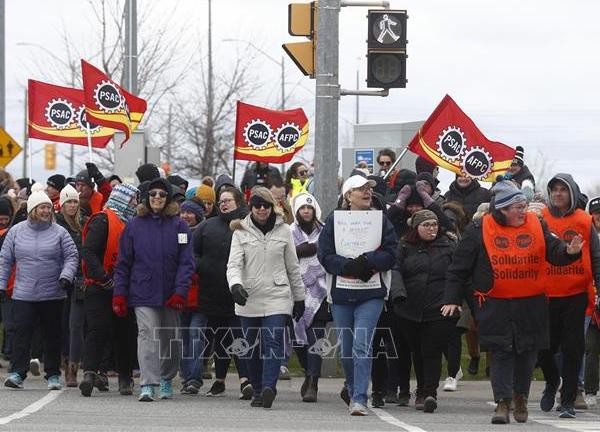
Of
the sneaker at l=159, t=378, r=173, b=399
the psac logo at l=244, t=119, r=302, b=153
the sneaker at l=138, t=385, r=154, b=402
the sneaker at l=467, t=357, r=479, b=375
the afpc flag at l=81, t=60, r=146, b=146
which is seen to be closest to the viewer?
the sneaker at l=138, t=385, r=154, b=402

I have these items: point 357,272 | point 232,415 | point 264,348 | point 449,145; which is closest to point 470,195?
point 449,145

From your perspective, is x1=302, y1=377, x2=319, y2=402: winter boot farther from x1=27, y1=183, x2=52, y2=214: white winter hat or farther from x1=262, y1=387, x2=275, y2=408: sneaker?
x1=27, y1=183, x2=52, y2=214: white winter hat

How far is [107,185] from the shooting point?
1861 centimetres

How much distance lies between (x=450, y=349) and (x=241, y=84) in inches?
1359

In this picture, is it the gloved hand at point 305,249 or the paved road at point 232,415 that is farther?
the gloved hand at point 305,249

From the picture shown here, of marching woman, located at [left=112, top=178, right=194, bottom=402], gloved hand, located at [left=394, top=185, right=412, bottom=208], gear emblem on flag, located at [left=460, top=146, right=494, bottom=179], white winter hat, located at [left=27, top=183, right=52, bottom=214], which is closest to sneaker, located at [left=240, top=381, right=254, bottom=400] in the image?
marching woman, located at [left=112, top=178, right=194, bottom=402]

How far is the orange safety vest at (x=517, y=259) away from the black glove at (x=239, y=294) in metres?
2.22

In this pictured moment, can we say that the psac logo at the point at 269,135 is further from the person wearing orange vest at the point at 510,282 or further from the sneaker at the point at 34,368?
the person wearing orange vest at the point at 510,282

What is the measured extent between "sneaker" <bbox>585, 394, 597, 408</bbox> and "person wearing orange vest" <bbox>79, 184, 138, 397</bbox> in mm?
4388

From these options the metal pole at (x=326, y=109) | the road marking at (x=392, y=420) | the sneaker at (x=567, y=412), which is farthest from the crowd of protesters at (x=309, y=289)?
the metal pole at (x=326, y=109)

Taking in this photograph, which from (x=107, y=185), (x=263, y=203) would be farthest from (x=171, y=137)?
(x=263, y=203)

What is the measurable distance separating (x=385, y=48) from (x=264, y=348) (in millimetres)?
4410

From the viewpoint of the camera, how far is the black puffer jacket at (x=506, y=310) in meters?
14.2

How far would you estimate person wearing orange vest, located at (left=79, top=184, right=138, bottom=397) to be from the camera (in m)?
16.1
